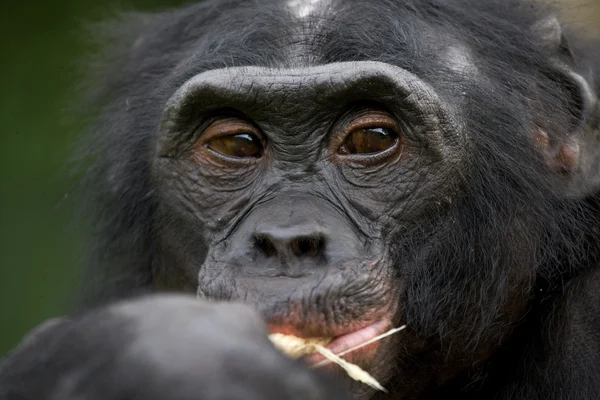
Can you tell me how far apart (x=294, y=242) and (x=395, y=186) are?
2.49 ft

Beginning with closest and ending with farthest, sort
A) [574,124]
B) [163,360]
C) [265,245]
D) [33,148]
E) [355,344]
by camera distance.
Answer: [163,360], [355,344], [265,245], [574,124], [33,148]

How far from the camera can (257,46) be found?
556 cm

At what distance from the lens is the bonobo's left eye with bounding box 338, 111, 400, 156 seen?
523cm

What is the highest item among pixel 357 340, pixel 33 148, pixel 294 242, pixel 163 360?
pixel 163 360

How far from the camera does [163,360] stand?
3.18m

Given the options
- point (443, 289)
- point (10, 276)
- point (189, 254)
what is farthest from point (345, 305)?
point (10, 276)

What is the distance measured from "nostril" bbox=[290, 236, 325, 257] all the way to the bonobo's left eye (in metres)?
0.75

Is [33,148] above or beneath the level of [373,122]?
beneath

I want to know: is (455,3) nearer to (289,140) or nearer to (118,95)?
(289,140)

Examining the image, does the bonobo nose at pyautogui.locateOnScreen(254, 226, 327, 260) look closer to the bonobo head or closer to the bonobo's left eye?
the bonobo head

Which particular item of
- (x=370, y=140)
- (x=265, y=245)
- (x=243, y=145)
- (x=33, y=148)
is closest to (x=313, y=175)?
(x=370, y=140)

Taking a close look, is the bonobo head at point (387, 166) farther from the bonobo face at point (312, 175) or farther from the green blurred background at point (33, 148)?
the green blurred background at point (33, 148)

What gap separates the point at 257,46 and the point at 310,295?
1658 millimetres

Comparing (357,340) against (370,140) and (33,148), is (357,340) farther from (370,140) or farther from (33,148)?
(33,148)
